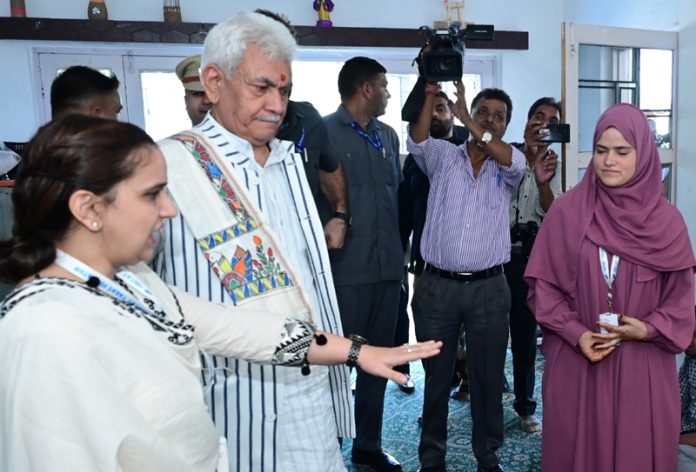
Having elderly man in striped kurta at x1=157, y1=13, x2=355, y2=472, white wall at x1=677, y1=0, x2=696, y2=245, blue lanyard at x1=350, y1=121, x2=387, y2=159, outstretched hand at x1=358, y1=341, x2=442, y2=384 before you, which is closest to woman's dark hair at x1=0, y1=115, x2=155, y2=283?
elderly man in striped kurta at x1=157, y1=13, x2=355, y2=472

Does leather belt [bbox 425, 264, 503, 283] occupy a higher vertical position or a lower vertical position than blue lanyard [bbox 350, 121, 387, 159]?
lower

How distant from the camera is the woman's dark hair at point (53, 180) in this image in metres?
0.84

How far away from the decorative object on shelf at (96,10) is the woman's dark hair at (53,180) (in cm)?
360

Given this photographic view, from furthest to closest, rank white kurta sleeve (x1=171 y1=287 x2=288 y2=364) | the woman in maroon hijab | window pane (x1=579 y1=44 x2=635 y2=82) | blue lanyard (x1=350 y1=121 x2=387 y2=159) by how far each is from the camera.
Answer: window pane (x1=579 y1=44 x2=635 y2=82)
blue lanyard (x1=350 y1=121 x2=387 y2=159)
the woman in maroon hijab
white kurta sleeve (x1=171 y1=287 x2=288 y2=364)

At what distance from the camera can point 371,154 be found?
9.10ft

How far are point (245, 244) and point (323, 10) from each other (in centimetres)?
347

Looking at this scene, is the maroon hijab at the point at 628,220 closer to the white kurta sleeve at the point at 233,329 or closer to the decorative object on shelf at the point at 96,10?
the white kurta sleeve at the point at 233,329

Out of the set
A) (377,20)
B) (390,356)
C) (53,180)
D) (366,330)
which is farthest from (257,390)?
(377,20)

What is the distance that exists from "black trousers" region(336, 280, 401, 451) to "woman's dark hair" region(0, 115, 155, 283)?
1.84 metres

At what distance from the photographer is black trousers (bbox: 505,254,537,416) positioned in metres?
3.02

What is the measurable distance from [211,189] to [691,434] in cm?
183

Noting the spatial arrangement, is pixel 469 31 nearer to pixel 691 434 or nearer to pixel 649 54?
pixel 691 434

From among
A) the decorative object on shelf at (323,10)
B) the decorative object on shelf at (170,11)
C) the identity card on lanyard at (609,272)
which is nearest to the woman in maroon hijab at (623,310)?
Answer: the identity card on lanyard at (609,272)

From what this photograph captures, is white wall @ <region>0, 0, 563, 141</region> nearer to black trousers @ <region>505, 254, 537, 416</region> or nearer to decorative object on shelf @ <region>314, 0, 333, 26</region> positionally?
decorative object on shelf @ <region>314, 0, 333, 26</region>
